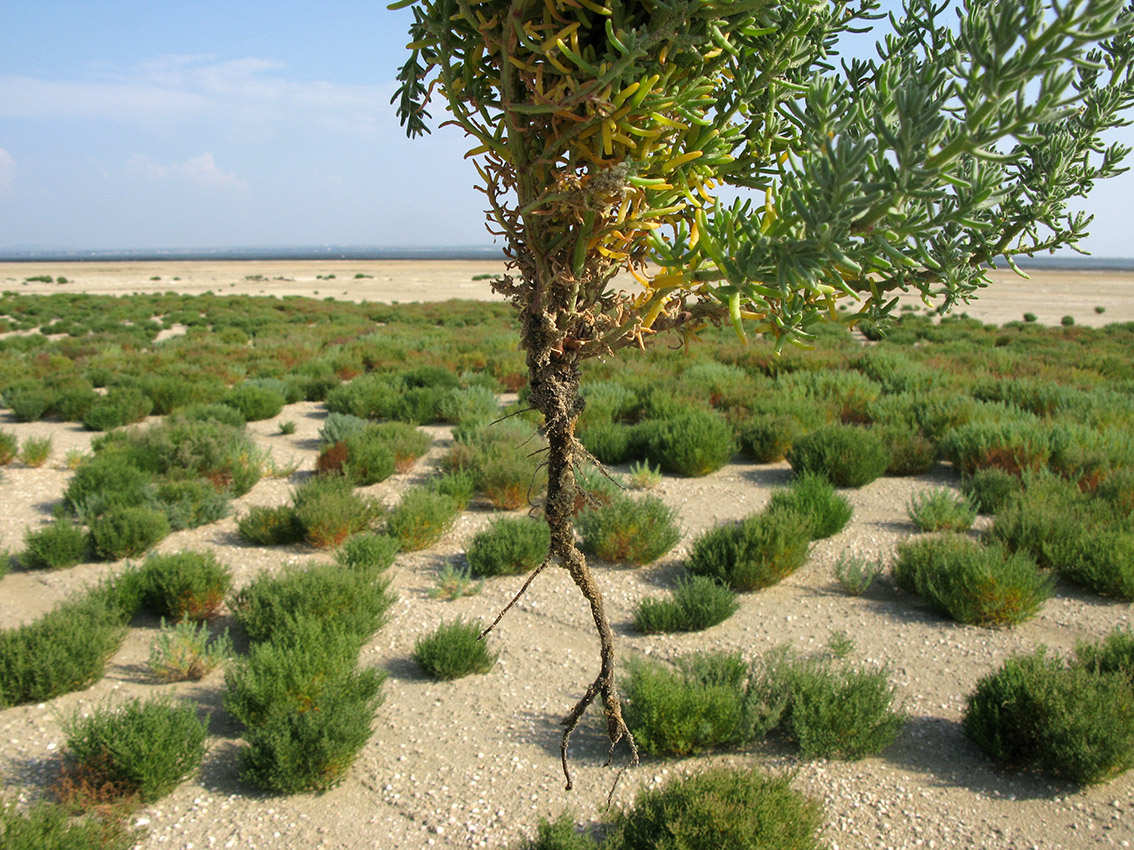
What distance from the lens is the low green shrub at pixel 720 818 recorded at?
115 inches

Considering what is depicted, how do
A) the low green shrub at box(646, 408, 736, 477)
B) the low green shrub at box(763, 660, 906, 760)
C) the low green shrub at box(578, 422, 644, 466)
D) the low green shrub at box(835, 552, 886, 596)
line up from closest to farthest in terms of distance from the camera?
the low green shrub at box(763, 660, 906, 760)
the low green shrub at box(835, 552, 886, 596)
the low green shrub at box(646, 408, 736, 477)
the low green shrub at box(578, 422, 644, 466)

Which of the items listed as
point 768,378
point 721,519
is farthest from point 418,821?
point 768,378

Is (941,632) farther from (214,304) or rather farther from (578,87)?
(214,304)

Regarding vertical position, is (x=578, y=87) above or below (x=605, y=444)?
above

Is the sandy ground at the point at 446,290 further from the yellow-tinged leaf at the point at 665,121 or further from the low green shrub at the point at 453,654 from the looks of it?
the yellow-tinged leaf at the point at 665,121

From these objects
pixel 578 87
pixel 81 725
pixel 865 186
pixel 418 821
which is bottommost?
pixel 418 821

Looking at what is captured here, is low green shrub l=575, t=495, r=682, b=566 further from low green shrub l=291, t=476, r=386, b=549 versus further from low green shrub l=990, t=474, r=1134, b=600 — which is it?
low green shrub l=990, t=474, r=1134, b=600

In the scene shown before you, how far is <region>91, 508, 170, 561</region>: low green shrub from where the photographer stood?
6461 millimetres

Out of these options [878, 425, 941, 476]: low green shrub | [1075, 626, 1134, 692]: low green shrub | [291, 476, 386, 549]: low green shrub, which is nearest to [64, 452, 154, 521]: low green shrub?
[291, 476, 386, 549]: low green shrub

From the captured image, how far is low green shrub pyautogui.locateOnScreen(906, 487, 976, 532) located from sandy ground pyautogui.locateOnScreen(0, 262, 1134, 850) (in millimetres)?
242

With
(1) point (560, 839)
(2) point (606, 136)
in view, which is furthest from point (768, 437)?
(2) point (606, 136)

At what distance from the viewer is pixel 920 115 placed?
2.81ft

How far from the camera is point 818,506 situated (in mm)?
6859

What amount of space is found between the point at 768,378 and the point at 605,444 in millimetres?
5552
